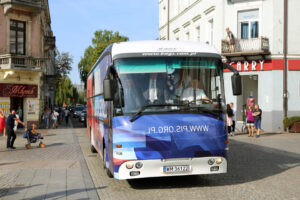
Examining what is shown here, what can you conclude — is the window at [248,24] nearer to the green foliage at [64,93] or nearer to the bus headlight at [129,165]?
the bus headlight at [129,165]

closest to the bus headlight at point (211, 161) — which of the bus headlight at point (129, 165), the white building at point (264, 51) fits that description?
the bus headlight at point (129, 165)

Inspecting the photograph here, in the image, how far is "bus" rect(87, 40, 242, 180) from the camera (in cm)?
752

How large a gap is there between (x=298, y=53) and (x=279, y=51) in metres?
1.30

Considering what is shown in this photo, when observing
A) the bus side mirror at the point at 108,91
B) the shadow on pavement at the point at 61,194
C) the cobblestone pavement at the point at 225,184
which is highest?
the bus side mirror at the point at 108,91

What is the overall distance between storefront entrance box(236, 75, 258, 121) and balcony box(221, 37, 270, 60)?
5.43 feet

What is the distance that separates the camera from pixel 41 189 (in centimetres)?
799

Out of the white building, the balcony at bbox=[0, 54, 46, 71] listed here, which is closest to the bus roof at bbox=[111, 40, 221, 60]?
the white building

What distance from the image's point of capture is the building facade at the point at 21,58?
27000 mm

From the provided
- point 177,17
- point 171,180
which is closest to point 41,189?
point 171,180

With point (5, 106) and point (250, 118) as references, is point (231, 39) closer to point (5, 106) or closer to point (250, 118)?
point (250, 118)

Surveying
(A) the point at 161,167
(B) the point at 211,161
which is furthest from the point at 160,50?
(B) the point at 211,161

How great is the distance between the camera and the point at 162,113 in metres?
7.65

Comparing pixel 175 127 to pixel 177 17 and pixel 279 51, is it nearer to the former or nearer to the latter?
pixel 279 51

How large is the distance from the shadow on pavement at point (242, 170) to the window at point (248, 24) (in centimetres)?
1269
